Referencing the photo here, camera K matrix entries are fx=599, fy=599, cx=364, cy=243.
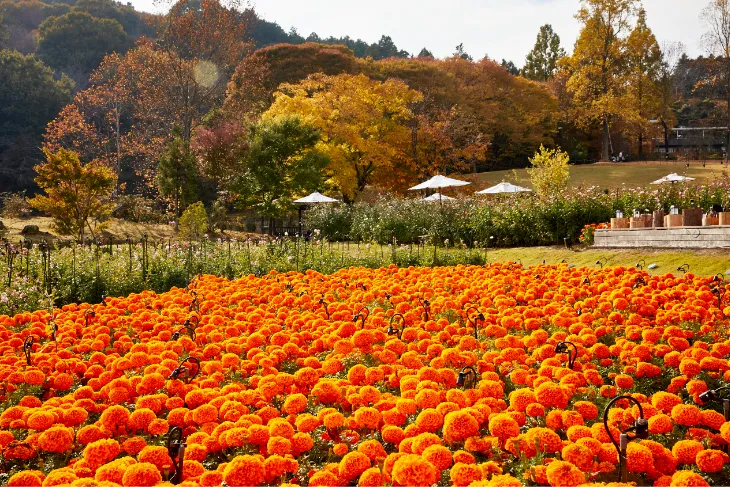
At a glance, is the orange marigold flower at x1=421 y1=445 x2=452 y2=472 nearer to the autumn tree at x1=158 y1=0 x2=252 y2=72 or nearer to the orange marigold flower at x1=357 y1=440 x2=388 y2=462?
the orange marigold flower at x1=357 y1=440 x2=388 y2=462

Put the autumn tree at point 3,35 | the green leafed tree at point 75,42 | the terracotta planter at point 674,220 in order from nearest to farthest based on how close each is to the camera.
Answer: the terracotta planter at point 674,220, the autumn tree at point 3,35, the green leafed tree at point 75,42

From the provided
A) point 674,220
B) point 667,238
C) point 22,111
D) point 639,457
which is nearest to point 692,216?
point 674,220

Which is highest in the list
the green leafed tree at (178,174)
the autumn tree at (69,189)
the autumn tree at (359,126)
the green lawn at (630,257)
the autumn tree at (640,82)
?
the autumn tree at (640,82)

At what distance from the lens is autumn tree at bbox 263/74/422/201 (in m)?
33.2

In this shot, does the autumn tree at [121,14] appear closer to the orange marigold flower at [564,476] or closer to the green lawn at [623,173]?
the green lawn at [623,173]

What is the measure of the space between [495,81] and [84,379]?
162 ft

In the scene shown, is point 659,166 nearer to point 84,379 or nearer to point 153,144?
point 153,144

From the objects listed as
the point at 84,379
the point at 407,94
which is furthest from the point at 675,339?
the point at 407,94

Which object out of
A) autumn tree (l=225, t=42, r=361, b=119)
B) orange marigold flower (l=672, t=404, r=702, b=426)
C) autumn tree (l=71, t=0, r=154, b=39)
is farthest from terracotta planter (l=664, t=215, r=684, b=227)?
autumn tree (l=71, t=0, r=154, b=39)

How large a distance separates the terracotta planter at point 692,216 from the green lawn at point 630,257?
1.02 metres

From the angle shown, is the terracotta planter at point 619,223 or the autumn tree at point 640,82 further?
the autumn tree at point 640,82

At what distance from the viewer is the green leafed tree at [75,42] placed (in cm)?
5406

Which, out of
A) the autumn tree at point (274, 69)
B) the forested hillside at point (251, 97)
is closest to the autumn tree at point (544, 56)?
the forested hillside at point (251, 97)

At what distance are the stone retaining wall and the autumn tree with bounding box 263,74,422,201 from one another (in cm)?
1882
